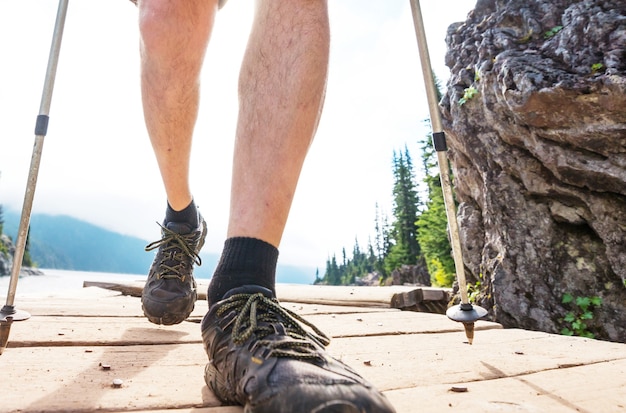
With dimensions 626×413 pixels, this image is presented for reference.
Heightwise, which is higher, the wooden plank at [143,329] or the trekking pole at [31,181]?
the trekking pole at [31,181]

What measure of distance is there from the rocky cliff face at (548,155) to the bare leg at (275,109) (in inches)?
195

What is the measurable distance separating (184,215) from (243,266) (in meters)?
1.07

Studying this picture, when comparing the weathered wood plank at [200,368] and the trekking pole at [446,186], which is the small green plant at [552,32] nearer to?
the trekking pole at [446,186]

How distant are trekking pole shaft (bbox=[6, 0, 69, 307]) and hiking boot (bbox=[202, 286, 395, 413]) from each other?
103 cm

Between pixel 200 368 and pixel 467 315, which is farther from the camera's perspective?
pixel 467 315

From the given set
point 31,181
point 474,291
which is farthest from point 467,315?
point 474,291

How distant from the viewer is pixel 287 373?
0.77 metres

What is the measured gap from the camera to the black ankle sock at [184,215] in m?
2.08

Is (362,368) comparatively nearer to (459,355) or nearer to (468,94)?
(459,355)

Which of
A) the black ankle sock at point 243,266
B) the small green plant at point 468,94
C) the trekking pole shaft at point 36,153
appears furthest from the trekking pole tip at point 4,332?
the small green plant at point 468,94

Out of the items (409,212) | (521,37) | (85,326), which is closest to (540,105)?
(521,37)

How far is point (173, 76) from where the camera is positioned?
1.92m

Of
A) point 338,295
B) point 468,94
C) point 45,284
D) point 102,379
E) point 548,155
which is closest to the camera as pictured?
point 102,379

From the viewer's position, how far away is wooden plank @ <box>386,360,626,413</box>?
93cm
